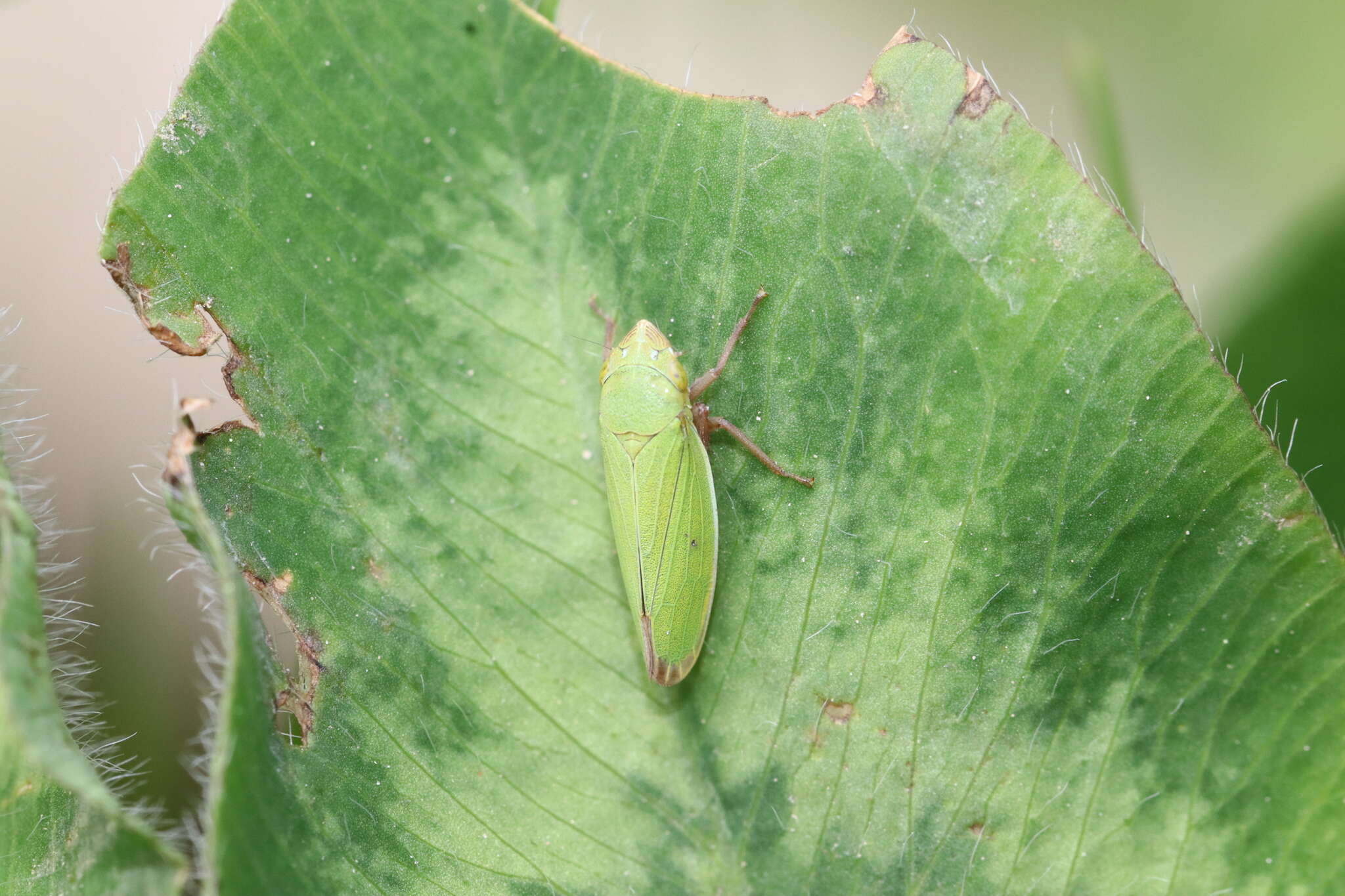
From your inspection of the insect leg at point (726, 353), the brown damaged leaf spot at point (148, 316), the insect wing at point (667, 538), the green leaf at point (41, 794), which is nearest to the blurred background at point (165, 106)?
the green leaf at point (41, 794)

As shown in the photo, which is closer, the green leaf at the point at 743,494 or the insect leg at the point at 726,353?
the green leaf at the point at 743,494

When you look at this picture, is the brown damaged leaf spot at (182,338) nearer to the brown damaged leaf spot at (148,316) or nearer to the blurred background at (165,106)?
the brown damaged leaf spot at (148,316)

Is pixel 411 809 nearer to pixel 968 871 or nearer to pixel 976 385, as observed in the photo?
pixel 968 871

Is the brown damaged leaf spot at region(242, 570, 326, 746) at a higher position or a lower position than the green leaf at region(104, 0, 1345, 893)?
lower

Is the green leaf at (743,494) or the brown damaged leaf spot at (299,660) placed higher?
the green leaf at (743,494)

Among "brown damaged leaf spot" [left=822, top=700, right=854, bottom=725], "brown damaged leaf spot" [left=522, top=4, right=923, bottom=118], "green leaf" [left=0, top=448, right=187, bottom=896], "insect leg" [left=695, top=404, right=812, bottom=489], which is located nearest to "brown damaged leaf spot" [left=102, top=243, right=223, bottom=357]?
"green leaf" [left=0, top=448, right=187, bottom=896]

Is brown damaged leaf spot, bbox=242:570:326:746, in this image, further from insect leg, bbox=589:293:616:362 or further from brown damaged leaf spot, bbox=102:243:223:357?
insect leg, bbox=589:293:616:362
